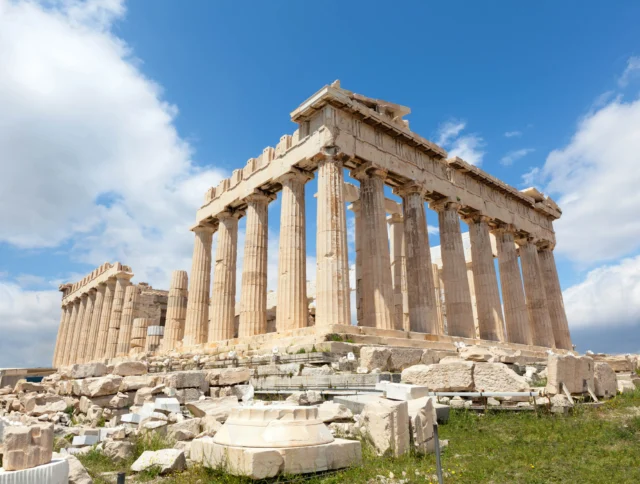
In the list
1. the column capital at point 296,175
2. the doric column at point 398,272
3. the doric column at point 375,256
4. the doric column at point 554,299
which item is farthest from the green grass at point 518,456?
the doric column at point 554,299

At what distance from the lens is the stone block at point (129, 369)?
1425 centimetres

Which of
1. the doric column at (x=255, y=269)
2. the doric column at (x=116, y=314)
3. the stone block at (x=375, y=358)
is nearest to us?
the stone block at (x=375, y=358)

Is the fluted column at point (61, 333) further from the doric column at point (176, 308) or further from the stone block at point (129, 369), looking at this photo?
the stone block at point (129, 369)

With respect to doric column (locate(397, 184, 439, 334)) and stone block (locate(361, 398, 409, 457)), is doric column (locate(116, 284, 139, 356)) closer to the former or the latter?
doric column (locate(397, 184, 439, 334))

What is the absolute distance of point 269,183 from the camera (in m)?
22.3

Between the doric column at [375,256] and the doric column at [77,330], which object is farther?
the doric column at [77,330]

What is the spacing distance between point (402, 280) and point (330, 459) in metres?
20.6

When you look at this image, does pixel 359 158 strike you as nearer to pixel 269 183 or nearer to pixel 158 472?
pixel 269 183

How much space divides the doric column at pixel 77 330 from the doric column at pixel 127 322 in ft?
32.5

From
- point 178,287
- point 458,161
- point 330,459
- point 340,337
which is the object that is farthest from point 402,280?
point 330,459

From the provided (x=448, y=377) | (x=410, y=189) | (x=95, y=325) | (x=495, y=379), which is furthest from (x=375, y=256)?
(x=95, y=325)

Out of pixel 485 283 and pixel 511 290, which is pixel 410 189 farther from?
pixel 511 290

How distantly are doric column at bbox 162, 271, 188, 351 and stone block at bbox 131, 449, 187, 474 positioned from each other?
22.0m

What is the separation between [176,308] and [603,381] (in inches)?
914
